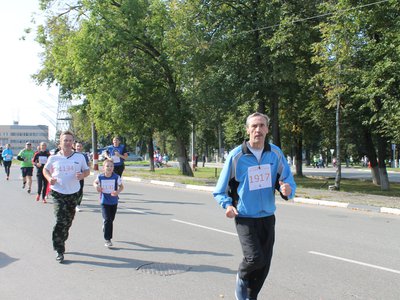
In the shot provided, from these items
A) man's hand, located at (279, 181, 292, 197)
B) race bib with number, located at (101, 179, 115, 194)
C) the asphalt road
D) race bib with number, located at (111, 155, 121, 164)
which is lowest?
the asphalt road

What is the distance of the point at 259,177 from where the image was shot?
159 inches

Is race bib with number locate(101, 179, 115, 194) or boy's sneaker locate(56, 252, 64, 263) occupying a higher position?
race bib with number locate(101, 179, 115, 194)

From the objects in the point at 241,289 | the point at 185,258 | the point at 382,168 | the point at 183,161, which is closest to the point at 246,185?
the point at 241,289

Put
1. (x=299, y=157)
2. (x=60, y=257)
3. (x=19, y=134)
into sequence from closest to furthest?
(x=60, y=257)
(x=299, y=157)
(x=19, y=134)

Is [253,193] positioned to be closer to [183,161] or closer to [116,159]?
[116,159]

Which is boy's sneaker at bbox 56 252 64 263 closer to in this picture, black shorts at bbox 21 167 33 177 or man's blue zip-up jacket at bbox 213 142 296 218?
man's blue zip-up jacket at bbox 213 142 296 218

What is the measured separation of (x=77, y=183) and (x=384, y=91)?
12.7 m

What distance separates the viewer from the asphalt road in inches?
199

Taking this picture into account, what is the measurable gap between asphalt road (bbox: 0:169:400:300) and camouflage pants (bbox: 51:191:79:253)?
279 millimetres

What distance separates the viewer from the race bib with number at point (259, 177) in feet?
13.2

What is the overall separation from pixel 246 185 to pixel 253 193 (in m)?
0.10

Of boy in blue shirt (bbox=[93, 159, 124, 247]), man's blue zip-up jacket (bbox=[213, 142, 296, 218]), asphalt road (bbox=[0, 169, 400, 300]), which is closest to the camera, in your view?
man's blue zip-up jacket (bbox=[213, 142, 296, 218])

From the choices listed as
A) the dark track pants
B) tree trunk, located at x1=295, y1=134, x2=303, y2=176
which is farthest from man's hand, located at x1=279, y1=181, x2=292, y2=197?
tree trunk, located at x1=295, y1=134, x2=303, y2=176

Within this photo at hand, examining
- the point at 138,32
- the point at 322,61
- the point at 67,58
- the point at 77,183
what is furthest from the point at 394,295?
the point at 67,58
